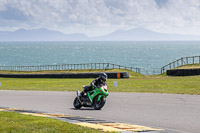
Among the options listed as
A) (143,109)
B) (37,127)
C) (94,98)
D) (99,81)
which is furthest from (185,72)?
(37,127)

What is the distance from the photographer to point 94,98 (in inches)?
574

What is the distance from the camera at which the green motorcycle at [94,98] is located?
13.8 meters

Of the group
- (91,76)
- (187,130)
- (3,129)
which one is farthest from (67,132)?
(91,76)

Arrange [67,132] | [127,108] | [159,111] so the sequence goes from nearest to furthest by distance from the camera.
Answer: [67,132] → [159,111] → [127,108]

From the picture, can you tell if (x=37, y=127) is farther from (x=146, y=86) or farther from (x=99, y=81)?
(x=146, y=86)

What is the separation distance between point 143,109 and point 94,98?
6.55 feet

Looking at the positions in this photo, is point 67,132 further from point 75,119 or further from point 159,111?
point 159,111

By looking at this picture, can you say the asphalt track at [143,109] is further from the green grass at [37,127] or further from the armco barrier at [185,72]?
the armco barrier at [185,72]

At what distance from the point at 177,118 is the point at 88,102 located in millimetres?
4208

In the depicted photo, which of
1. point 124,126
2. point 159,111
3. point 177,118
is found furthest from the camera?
point 159,111

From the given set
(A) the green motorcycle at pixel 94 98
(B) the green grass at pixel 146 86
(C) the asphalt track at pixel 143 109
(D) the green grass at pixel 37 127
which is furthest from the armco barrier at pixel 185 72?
(D) the green grass at pixel 37 127

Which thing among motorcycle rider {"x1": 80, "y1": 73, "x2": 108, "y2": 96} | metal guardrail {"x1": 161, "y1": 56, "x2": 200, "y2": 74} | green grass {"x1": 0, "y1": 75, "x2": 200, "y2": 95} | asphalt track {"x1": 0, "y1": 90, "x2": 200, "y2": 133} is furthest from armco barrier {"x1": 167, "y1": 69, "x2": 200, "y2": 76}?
motorcycle rider {"x1": 80, "y1": 73, "x2": 108, "y2": 96}

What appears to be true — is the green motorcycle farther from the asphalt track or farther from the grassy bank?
the grassy bank

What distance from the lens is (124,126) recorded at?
10.7 m
